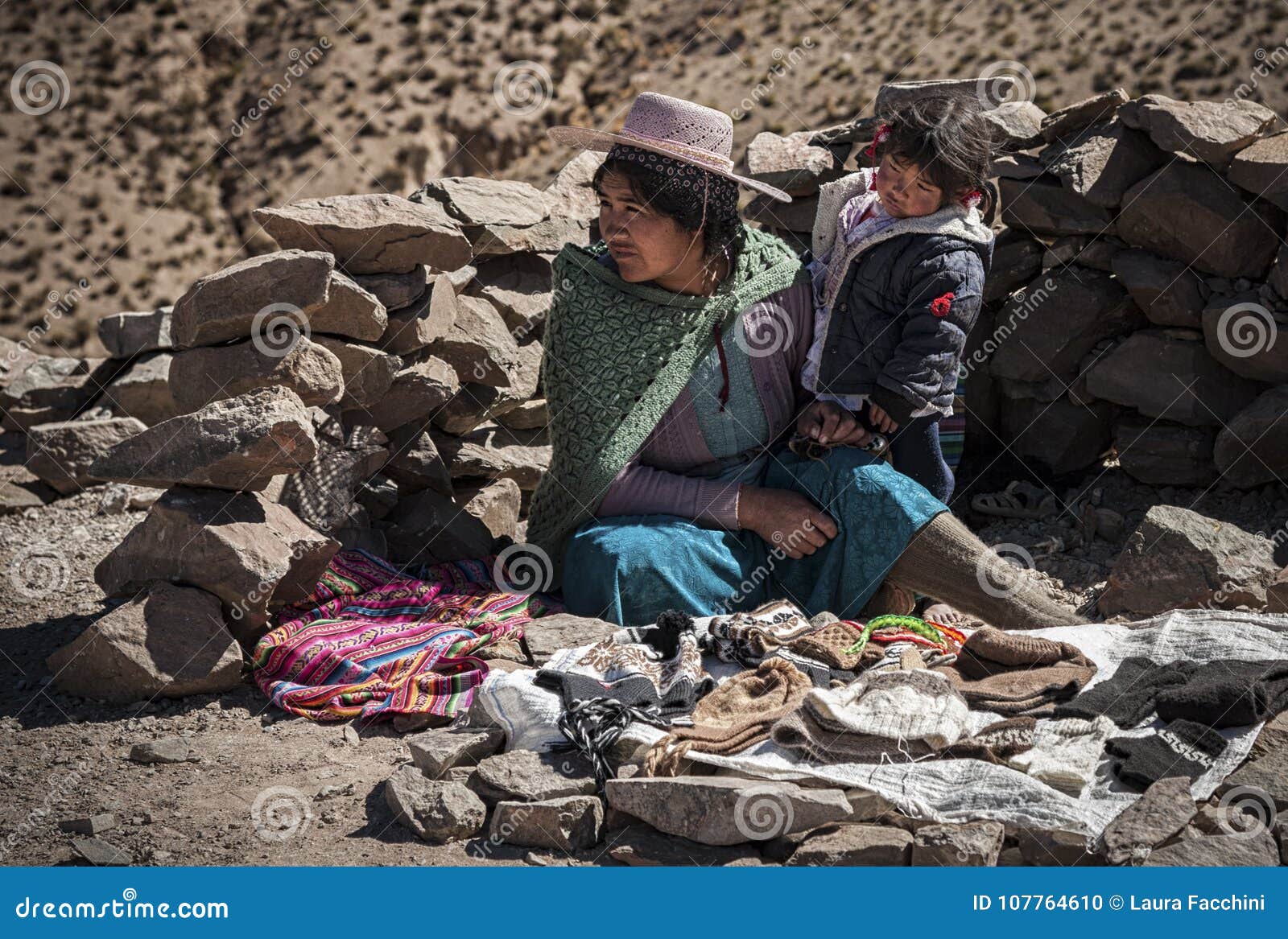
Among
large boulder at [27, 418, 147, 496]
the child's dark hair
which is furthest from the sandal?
large boulder at [27, 418, 147, 496]

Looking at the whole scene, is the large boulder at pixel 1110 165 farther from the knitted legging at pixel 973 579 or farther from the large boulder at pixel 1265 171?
the knitted legging at pixel 973 579

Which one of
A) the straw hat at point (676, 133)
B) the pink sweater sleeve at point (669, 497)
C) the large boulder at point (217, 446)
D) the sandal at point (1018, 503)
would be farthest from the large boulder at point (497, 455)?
the sandal at point (1018, 503)

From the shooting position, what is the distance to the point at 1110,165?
4648 millimetres

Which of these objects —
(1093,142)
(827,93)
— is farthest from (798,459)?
(827,93)

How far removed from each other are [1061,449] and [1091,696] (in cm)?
209

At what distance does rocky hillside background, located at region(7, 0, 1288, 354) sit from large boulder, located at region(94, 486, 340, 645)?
409 inches

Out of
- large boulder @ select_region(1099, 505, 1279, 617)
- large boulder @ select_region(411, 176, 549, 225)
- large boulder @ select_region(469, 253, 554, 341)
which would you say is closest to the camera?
large boulder @ select_region(1099, 505, 1279, 617)

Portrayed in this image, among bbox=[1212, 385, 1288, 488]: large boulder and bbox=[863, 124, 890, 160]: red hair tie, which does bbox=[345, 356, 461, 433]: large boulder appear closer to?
bbox=[863, 124, 890, 160]: red hair tie

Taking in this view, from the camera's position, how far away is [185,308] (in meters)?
3.88

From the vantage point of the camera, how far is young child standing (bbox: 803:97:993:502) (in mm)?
3621

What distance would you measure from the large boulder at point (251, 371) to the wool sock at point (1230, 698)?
2.56 m

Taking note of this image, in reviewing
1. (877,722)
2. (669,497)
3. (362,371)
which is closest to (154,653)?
(362,371)

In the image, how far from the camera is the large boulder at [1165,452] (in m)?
4.69

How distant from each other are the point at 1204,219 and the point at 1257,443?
82 cm
